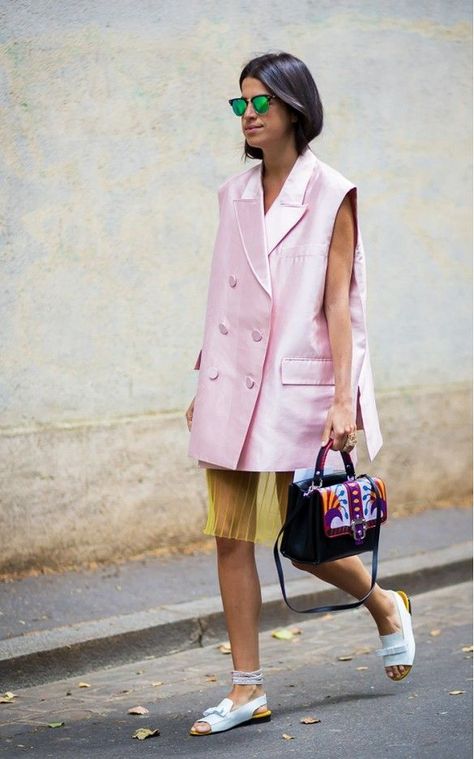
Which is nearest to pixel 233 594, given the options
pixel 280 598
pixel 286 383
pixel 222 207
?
pixel 286 383

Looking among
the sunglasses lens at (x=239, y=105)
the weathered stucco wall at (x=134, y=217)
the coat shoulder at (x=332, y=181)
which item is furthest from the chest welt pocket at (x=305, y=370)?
the weathered stucco wall at (x=134, y=217)

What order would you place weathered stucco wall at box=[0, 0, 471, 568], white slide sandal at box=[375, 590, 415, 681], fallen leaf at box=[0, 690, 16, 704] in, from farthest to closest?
weathered stucco wall at box=[0, 0, 471, 568]
fallen leaf at box=[0, 690, 16, 704]
white slide sandal at box=[375, 590, 415, 681]

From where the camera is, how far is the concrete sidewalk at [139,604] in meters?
5.36

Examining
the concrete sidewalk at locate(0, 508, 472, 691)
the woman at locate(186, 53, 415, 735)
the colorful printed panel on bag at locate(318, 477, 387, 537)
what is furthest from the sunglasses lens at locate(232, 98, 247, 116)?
the concrete sidewalk at locate(0, 508, 472, 691)

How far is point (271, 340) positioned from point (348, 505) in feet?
1.90

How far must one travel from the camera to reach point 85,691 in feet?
16.8

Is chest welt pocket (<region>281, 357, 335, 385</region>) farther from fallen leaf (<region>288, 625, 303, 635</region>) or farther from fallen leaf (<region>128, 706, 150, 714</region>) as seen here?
fallen leaf (<region>288, 625, 303, 635</region>)

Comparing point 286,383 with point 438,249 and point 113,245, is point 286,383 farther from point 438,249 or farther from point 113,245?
point 438,249

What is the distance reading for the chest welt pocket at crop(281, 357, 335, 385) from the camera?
4.31m

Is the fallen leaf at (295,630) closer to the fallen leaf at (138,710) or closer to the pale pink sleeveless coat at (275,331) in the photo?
the fallen leaf at (138,710)

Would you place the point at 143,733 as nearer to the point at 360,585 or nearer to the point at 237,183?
the point at 360,585

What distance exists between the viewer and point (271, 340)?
433cm

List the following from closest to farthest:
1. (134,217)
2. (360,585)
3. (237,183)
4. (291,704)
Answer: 1. (237,183)
2. (360,585)
3. (291,704)
4. (134,217)

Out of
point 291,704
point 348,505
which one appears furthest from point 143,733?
point 348,505
